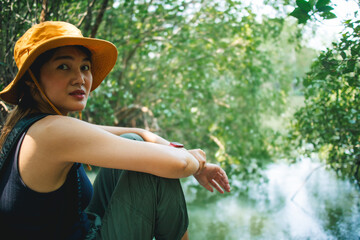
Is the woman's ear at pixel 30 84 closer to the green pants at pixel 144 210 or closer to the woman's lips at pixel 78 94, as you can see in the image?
the woman's lips at pixel 78 94

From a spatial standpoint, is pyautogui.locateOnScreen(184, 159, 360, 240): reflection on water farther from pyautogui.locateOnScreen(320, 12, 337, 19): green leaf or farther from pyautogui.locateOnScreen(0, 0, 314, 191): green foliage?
pyautogui.locateOnScreen(320, 12, 337, 19): green leaf

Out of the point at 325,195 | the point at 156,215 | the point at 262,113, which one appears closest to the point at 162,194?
the point at 156,215

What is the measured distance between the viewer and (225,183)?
67.7 inches

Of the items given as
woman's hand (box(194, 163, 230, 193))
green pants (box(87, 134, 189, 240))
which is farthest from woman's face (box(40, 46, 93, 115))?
woman's hand (box(194, 163, 230, 193))

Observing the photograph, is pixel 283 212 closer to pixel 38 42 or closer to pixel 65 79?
pixel 65 79

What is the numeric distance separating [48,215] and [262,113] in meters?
3.87

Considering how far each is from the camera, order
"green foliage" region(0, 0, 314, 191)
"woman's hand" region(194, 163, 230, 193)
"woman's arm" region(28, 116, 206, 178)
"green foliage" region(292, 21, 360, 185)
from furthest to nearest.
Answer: "green foliage" region(0, 0, 314, 191) < "woman's hand" region(194, 163, 230, 193) < "green foliage" region(292, 21, 360, 185) < "woman's arm" region(28, 116, 206, 178)

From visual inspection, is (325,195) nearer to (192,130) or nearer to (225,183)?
(225,183)

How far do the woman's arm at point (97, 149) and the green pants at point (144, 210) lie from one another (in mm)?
86

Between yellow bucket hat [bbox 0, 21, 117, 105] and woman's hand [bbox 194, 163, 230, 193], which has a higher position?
yellow bucket hat [bbox 0, 21, 117, 105]

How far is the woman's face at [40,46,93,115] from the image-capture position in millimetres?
1200

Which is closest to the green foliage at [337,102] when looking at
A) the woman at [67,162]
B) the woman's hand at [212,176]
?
the woman's hand at [212,176]

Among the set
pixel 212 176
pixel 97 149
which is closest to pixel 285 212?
pixel 212 176

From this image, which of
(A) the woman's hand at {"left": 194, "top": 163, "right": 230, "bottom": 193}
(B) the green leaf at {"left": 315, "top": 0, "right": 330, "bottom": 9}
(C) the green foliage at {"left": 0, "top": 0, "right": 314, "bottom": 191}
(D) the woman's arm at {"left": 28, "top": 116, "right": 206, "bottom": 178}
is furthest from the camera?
(C) the green foliage at {"left": 0, "top": 0, "right": 314, "bottom": 191}
